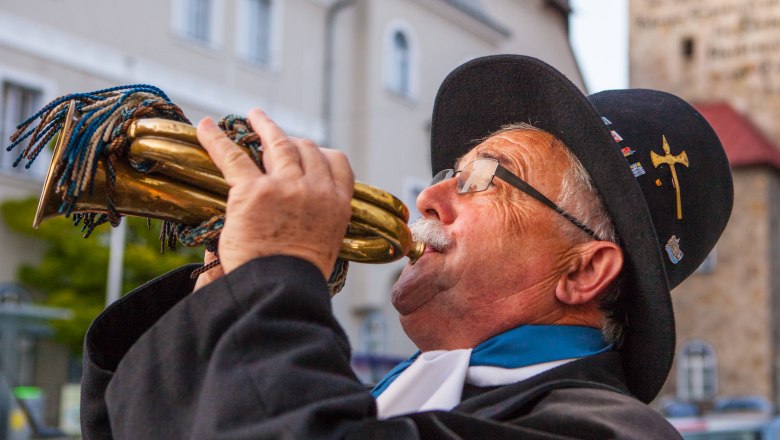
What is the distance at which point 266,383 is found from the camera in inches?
47.5

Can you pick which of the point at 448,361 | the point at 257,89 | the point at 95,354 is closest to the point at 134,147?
the point at 95,354

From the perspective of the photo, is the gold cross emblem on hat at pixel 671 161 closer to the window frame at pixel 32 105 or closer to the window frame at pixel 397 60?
the window frame at pixel 32 105

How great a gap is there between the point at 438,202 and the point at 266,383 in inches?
28.4

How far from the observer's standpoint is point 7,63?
508 inches

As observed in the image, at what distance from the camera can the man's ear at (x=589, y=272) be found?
1.79m

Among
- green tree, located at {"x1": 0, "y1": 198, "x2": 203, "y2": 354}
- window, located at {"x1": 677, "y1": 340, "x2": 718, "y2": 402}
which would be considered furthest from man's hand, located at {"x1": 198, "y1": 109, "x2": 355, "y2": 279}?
window, located at {"x1": 677, "y1": 340, "x2": 718, "y2": 402}

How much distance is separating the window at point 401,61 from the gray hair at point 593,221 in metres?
16.6

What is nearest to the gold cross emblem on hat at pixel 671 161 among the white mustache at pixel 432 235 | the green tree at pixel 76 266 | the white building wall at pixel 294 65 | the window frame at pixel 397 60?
the white mustache at pixel 432 235

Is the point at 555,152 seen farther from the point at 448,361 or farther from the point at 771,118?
the point at 771,118

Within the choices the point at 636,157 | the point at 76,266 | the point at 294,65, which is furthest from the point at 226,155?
the point at 294,65

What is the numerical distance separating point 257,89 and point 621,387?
49.3 feet

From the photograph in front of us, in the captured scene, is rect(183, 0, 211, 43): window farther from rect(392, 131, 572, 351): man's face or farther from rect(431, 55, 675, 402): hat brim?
rect(392, 131, 572, 351): man's face

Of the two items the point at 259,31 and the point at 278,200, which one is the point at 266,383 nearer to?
the point at 278,200

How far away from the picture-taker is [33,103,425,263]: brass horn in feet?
4.31
